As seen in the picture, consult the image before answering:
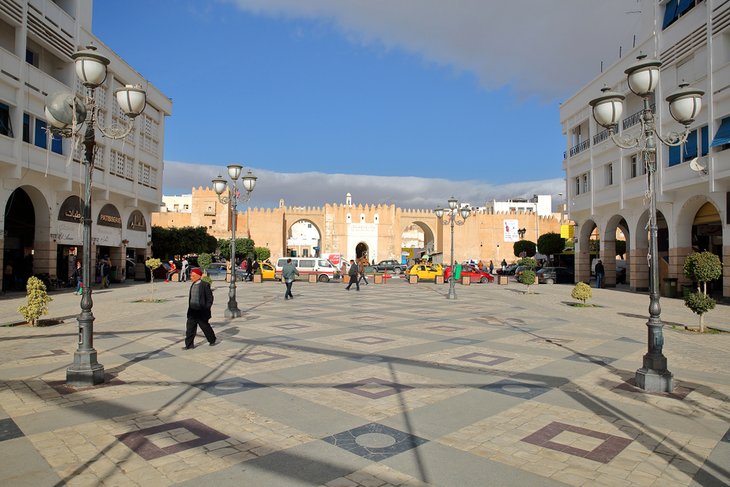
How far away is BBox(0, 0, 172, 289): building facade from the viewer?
19.5 metres

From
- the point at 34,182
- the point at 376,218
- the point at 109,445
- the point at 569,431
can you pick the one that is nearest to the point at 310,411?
the point at 109,445

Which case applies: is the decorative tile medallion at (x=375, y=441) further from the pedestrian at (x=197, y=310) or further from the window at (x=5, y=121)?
the window at (x=5, y=121)

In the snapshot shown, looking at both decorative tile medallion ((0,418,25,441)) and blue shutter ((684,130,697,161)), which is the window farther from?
blue shutter ((684,130,697,161))

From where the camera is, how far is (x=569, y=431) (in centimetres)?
515

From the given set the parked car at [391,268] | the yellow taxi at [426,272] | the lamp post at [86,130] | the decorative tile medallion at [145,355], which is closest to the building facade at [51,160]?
the lamp post at [86,130]

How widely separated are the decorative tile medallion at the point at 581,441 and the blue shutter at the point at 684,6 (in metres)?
23.2

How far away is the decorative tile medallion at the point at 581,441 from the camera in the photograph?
4.57 meters

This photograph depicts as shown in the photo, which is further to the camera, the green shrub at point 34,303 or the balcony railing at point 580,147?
the balcony railing at point 580,147

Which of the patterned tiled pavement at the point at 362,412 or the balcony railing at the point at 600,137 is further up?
the balcony railing at the point at 600,137

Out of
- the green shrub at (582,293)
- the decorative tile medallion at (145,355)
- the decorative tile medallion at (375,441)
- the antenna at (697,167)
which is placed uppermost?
the antenna at (697,167)

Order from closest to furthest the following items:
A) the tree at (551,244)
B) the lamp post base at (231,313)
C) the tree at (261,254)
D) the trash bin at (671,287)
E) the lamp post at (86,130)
A: the lamp post at (86,130) < the lamp post base at (231,313) < the trash bin at (671,287) < the tree at (551,244) < the tree at (261,254)

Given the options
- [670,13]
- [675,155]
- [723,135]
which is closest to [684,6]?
[670,13]

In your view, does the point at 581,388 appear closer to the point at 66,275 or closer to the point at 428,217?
the point at 66,275

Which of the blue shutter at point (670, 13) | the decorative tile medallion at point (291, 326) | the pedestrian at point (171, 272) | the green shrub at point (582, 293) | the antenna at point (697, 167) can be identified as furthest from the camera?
the pedestrian at point (171, 272)
